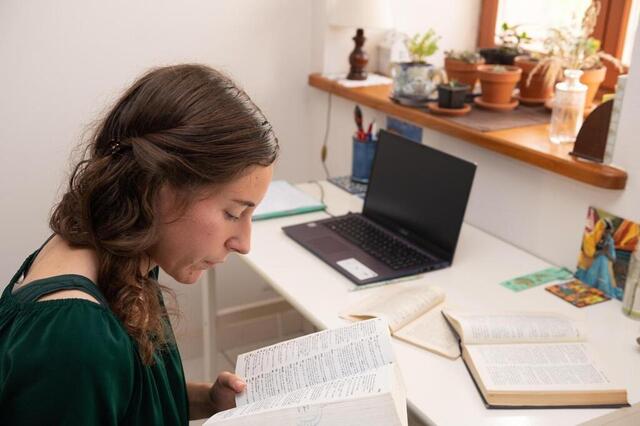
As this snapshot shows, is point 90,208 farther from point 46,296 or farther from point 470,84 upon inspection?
point 470,84

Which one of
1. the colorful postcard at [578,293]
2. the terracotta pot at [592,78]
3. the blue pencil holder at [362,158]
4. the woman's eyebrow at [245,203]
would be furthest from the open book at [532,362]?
the blue pencil holder at [362,158]

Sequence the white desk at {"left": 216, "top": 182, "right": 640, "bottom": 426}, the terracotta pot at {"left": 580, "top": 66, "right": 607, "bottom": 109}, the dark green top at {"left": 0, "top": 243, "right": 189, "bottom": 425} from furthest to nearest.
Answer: the terracotta pot at {"left": 580, "top": 66, "right": 607, "bottom": 109} → the white desk at {"left": 216, "top": 182, "right": 640, "bottom": 426} → the dark green top at {"left": 0, "top": 243, "right": 189, "bottom": 425}

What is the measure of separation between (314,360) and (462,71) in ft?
4.29

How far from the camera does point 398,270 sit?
1.63 metres

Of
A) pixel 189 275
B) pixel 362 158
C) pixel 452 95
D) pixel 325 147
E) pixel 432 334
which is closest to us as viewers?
pixel 189 275

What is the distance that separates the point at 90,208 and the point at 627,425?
0.93m

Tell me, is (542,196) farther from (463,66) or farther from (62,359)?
(62,359)

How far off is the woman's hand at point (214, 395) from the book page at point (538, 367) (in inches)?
16.7

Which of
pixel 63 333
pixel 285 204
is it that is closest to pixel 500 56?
pixel 285 204

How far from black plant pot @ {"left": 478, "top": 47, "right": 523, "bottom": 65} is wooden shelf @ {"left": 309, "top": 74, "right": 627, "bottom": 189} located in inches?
12.2

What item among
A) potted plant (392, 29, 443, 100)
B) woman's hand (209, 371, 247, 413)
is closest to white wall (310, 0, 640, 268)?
potted plant (392, 29, 443, 100)

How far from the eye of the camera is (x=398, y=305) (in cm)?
142

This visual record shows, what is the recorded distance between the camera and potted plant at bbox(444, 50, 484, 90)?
7.06 ft

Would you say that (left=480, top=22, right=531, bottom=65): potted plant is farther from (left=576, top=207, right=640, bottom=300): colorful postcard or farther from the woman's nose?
the woman's nose
